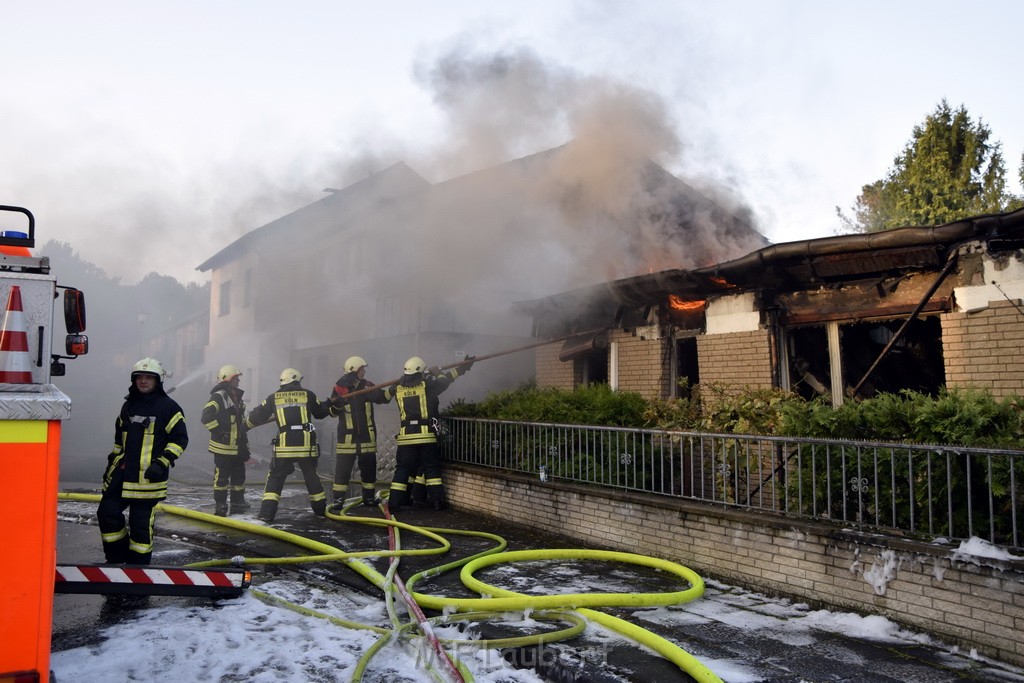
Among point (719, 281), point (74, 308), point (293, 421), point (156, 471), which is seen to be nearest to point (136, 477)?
point (156, 471)

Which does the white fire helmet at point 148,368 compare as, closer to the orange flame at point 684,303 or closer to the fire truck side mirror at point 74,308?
the fire truck side mirror at point 74,308

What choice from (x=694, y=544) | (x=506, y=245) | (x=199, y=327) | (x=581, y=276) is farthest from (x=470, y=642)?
(x=199, y=327)

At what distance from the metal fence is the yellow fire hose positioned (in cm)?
99

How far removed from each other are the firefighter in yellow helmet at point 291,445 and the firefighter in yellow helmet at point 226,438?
52 centimetres

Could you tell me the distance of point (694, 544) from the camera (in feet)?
19.1

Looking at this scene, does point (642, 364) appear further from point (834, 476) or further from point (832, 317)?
point (834, 476)

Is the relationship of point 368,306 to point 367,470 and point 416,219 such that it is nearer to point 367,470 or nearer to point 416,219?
point 416,219

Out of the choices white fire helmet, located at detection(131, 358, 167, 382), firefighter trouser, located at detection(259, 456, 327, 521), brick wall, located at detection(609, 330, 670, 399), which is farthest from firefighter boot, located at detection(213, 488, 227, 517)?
brick wall, located at detection(609, 330, 670, 399)

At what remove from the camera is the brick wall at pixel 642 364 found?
9.45m

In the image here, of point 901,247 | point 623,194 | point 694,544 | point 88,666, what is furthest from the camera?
point 623,194

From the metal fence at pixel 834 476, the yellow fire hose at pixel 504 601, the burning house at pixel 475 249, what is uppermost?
the burning house at pixel 475 249

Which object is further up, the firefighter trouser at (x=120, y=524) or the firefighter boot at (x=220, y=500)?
the firefighter trouser at (x=120, y=524)

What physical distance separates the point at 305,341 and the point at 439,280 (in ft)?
26.7

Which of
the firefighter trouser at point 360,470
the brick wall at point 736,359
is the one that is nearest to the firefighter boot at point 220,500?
the firefighter trouser at point 360,470
